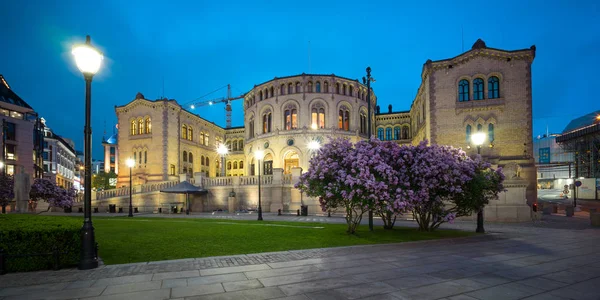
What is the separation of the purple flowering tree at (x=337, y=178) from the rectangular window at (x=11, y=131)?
56355 mm

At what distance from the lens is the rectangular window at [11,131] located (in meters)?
50.5

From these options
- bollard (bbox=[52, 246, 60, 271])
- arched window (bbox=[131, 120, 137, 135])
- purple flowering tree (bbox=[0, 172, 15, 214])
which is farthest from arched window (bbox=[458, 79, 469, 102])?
arched window (bbox=[131, 120, 137, 135])

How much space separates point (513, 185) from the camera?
2217cm

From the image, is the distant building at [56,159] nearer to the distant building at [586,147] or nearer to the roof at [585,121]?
the distant building at [586,147]

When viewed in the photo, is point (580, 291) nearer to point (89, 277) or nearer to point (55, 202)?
point (89, 277)

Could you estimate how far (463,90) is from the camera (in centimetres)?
3516

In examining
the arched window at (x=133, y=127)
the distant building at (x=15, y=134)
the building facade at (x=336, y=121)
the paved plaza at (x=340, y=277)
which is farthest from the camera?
the distant building at (x=15, y=134)

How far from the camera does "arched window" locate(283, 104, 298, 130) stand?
151 ft

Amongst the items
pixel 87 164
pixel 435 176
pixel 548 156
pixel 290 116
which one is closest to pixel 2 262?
pixel 87 164

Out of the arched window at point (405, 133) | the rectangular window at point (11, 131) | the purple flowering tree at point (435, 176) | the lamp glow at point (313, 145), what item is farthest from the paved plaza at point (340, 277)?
the rectangular window at point (11, 131)

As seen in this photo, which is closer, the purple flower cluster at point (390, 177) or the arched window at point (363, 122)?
the purple flower cluster at point (390, 177)

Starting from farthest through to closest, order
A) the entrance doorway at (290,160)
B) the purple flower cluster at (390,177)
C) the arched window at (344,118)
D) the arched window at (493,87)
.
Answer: the arched window at (344,118), the entrance doorway at (290,160), the arched window at (493,87), the purple flower cluster at (390,177)

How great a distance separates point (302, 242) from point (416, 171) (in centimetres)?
547

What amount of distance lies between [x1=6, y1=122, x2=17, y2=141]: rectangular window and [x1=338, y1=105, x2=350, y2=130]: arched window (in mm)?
49449
